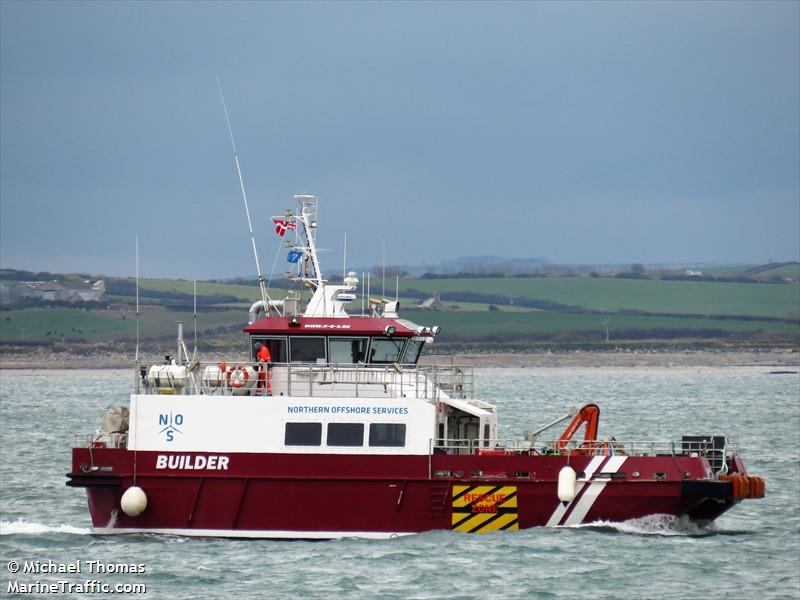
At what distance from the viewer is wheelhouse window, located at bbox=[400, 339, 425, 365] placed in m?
25.9

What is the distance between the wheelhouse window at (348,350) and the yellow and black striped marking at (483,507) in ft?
9.27

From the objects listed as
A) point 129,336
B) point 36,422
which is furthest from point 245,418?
point 129,336

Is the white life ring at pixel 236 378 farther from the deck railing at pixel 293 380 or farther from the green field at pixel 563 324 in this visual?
the green field at pixel 563 324

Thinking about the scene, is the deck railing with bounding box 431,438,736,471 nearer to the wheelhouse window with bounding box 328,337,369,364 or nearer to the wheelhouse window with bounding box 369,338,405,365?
the wheelhouse window with bounding box 369,338,405,365

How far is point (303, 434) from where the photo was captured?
24359 mm

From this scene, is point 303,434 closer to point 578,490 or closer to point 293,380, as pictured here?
point 293,380

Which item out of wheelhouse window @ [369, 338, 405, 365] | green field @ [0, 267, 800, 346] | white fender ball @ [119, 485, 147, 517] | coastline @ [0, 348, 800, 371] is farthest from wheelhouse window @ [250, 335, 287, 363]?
coastline @ [0, 348, 800, 371]

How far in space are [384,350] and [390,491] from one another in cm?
257

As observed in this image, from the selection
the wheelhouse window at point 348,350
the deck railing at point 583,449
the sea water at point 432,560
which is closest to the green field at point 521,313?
the sea water at point 432,560

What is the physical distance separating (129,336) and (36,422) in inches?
2462

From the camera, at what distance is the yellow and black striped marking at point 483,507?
24094 mm

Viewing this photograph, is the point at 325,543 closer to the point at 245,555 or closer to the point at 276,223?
the point at 245,555

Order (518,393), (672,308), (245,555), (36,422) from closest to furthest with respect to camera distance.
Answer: (245,555) → (36,422) → (518,393) → (672,308)

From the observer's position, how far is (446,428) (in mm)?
25281
